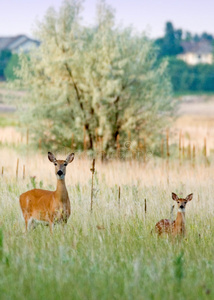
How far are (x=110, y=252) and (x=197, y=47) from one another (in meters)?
121

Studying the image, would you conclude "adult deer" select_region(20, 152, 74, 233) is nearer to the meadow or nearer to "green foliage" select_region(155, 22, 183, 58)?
the meadow

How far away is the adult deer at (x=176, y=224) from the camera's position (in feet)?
20.9

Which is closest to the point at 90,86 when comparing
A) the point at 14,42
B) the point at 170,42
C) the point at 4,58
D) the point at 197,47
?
the point at 4,58

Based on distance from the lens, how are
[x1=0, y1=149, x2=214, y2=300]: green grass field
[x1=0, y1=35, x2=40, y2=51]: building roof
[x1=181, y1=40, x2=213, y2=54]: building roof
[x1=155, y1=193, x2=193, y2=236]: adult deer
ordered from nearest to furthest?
[x1=0, y1=149, x2=214, y2=300]: green grass field → [x1=155, y1=193, x2=193, y2=236]: adult deer → [x1=0, y1=35, x2=40, y2=51]: building roof → [x1=181, y1=40, x2=213, y2=54]: building roof

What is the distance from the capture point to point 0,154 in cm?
1563

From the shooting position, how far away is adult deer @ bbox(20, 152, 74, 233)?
6078 mm

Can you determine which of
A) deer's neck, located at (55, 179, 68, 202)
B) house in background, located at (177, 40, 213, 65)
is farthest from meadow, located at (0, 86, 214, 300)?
house in background, located at (177, 40, 213, 65)

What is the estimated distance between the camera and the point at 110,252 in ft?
19.6

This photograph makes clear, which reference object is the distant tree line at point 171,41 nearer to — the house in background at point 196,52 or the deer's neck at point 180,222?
the house in background at point 196,52

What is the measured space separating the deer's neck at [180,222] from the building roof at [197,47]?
4573 inches

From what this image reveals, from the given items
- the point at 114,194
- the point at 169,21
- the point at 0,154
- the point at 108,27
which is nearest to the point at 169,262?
the point at 114,194

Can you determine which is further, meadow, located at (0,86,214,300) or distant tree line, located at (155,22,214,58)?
distant tree line, located at (155,22,214,58)

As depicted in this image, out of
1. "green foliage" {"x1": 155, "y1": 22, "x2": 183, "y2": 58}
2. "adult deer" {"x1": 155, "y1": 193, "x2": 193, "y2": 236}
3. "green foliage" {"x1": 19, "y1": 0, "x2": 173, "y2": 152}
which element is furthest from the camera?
"green foliage" {"x1": 155, "y1": 22, "x2": 183, "y2": 58}

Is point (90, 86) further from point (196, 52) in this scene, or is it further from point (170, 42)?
point (196, 52)
